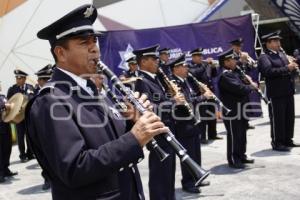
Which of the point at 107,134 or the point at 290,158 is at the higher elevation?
the point at 107,134

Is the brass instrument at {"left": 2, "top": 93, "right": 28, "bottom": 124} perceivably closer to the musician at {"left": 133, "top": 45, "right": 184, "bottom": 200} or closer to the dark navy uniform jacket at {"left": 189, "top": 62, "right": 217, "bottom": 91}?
the musician at {"left": 133, "top": 45, "right": 184, "bottom": 200}

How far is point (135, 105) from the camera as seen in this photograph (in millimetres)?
2564

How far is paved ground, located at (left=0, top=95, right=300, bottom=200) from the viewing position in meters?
5.61

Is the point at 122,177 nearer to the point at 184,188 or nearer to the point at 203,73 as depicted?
the point at 184,188

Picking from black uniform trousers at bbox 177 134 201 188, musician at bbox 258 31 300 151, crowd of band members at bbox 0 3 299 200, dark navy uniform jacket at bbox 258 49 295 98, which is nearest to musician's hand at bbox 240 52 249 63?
crowd of band members at bbox 0 3 299 200

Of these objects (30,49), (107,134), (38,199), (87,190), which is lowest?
(38,199)

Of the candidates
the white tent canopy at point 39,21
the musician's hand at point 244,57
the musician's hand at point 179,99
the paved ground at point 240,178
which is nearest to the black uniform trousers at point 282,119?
the paved ground at point 240,178

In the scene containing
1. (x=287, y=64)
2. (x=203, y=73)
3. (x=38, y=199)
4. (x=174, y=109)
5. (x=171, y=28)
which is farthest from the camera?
(x=171, y=28)

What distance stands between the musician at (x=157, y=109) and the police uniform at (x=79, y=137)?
269 centimetres

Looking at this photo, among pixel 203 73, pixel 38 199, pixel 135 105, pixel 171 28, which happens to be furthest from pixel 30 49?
pixel 135 105

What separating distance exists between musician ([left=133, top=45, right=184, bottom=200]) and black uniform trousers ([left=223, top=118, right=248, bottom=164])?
1753 mm

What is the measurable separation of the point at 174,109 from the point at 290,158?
2479 millimetres

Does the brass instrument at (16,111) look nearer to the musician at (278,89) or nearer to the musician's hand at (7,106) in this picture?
the musician's hand at (7,106)

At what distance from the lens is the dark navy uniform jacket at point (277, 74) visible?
7.73 metres
